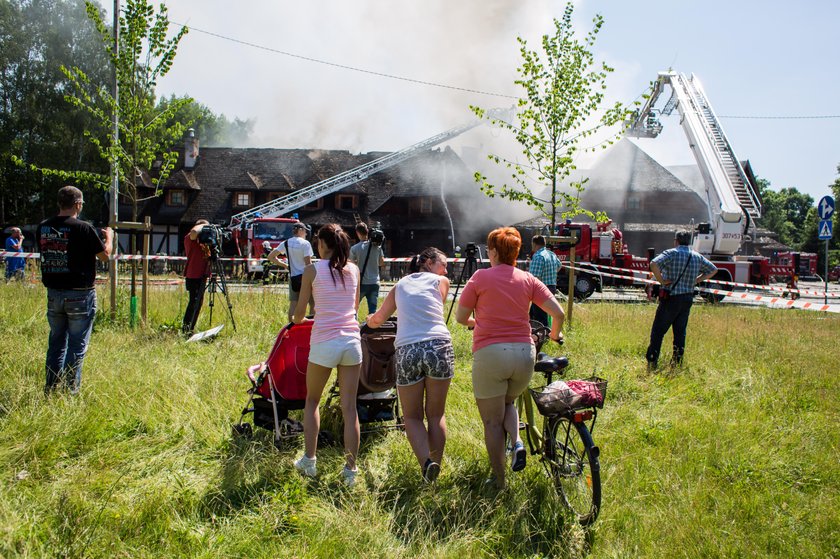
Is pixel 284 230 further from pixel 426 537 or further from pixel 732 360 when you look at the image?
pixel 426 537

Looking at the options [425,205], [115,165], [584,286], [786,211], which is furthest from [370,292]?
[786,211]

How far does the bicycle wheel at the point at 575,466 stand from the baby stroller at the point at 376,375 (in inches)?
54.5

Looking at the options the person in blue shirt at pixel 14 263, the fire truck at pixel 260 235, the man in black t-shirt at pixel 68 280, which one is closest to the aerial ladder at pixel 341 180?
the fire truck at pixel 260 235

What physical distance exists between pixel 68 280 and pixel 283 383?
234 cm

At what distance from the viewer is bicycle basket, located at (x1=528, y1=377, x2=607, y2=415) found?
3998mm

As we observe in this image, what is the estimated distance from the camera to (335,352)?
430 cm

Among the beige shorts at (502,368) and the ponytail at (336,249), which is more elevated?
the ponytail at (336,249)

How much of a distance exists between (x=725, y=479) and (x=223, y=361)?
17.1 ft

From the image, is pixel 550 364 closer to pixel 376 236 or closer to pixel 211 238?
pixel 376 236

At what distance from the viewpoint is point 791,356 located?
8484mm

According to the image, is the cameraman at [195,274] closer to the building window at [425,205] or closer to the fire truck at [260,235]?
the fire truck at [260,235]

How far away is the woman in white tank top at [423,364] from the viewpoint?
419cm

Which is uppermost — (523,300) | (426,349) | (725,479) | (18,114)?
(18,114)

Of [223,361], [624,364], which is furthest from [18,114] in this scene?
[624,364]
